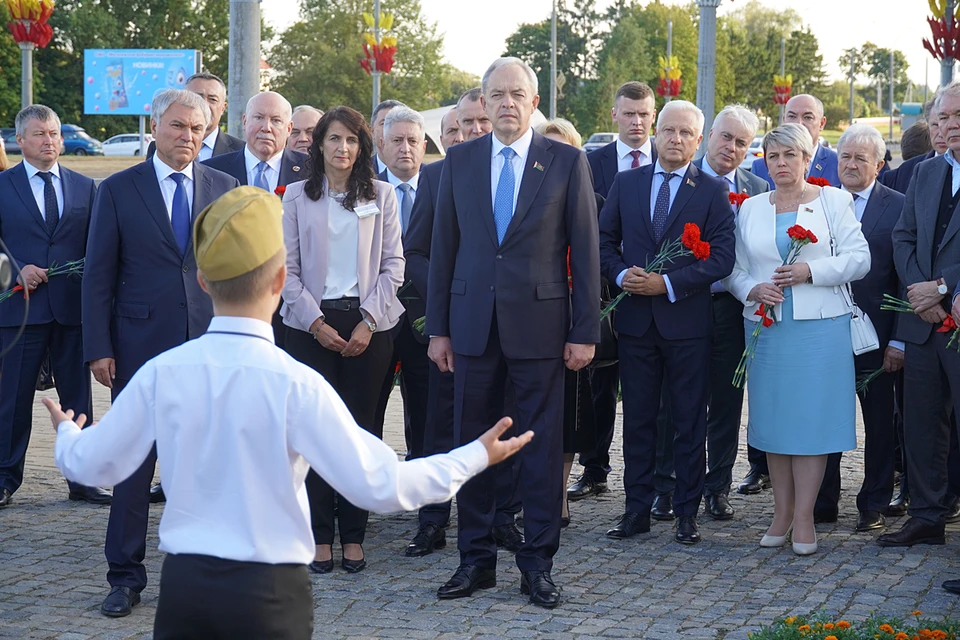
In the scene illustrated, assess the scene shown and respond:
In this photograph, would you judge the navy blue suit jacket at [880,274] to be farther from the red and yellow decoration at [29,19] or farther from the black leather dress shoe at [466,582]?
the red and yellow decoration at [29,19]

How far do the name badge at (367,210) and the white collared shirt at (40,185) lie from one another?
2.37m

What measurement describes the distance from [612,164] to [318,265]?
107 inches

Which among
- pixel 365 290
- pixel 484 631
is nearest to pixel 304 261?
pixel 365 290

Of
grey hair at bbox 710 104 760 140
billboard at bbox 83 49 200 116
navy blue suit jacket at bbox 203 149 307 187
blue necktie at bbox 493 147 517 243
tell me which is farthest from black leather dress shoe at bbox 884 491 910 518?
billboard at bbox 83 49 200 116

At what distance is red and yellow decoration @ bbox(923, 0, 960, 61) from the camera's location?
33.6ft

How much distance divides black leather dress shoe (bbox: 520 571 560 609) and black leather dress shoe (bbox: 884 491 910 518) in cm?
272

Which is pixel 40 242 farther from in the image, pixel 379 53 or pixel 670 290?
pixel 379 53

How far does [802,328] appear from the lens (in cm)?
675

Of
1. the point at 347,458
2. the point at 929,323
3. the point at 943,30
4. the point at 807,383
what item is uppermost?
the point at 943,30

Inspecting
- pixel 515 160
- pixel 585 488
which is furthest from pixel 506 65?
pixel 585 488

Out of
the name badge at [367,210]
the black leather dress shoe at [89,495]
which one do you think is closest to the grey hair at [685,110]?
the name badge at [367,210]

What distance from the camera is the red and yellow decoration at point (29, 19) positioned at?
18.7m

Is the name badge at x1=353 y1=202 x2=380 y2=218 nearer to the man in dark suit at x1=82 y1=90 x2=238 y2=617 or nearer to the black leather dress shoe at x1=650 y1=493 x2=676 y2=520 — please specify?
the man in dark suit at x1=82 y1=90 x2=238 y2=617

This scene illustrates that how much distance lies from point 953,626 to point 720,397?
2.77 metres
